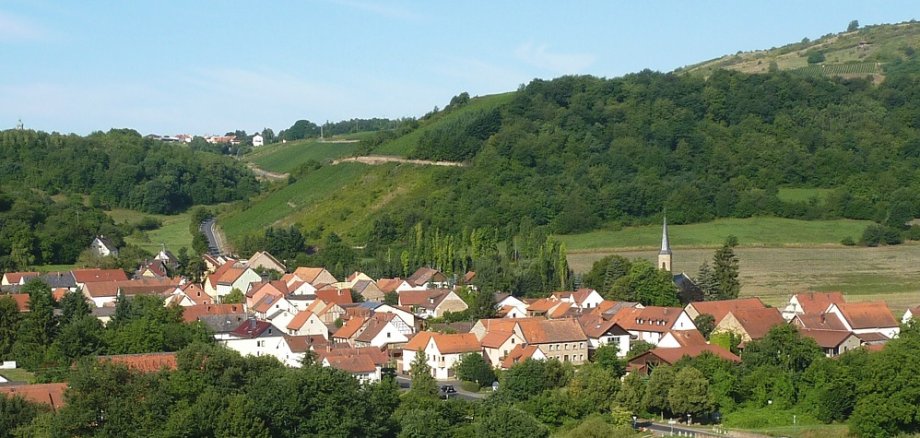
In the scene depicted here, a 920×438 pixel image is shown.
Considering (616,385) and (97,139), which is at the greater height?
(97,139)

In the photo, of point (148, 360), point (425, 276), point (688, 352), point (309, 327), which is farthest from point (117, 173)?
point (688, 352)

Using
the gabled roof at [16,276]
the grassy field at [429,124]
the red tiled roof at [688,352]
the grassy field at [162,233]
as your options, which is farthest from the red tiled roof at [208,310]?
the grassy field at [429,124]

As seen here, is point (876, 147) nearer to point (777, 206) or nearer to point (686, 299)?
point (777, 206)

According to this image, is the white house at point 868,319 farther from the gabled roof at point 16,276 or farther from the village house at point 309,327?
the gabled roof at point 16,276

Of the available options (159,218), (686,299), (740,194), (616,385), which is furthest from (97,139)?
(616,385)

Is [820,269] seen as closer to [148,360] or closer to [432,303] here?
[432,303]

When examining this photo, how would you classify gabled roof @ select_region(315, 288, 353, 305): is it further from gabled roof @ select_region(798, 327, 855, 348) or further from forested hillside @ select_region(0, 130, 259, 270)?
gabled roof @ select_region(798, 327, 855, 348)

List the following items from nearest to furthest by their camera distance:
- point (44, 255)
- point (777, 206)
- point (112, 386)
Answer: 1. point (112, 386)
2. point (44, 255)
3. point (777, 206)
